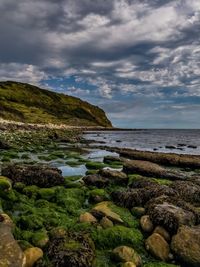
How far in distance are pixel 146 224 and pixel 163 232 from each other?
27.9 inches

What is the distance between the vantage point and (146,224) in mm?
9266

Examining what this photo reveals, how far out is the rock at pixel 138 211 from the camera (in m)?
10.4

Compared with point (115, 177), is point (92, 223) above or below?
below

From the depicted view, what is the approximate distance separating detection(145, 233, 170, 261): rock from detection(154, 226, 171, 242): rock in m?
0.23

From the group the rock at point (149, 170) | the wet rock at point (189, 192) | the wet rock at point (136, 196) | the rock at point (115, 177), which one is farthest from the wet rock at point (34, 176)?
the rock at point (149, 170)

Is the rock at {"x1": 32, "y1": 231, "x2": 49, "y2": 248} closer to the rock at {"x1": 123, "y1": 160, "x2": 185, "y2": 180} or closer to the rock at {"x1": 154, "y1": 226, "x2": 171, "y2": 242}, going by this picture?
the rock at {"x1": 154, "y1": 226, "x2": 171, "y2": 242}

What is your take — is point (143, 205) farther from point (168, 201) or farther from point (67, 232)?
point (67, 232)

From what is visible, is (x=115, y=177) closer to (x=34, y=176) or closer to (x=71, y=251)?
(x=34, y=176)

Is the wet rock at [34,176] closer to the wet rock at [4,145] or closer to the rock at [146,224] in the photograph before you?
the rock at [146,224]

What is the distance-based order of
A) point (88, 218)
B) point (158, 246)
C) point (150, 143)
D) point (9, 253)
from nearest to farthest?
point (9, 253)
point (158, 246)
point (88, 218)
point (150, 143)

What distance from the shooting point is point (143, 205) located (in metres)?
11.2

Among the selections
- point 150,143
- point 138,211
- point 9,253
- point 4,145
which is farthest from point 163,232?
point 150,143

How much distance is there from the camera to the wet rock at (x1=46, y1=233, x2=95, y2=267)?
22.7ft

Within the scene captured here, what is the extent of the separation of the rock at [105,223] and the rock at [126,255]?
144 cm
